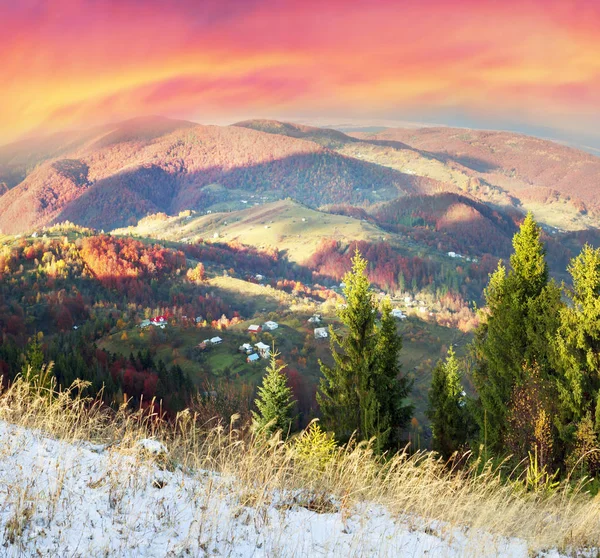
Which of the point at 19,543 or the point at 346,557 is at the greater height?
the point at 19,543

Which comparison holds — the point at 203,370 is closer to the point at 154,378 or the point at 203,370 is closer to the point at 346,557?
the point at 154,378

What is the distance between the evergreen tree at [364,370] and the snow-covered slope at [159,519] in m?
18.9

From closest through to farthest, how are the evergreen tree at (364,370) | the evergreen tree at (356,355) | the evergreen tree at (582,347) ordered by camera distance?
the evergreen tree at (582,347) < the evergreen tree at (364,370) < the evergreen tree at (356,355)

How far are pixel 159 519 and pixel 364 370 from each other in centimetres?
2082

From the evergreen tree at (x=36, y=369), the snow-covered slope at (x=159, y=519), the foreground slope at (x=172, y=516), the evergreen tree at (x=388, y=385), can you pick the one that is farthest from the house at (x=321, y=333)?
the snow-covered slope at (x=159, y=519)

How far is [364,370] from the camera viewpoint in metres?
26.2

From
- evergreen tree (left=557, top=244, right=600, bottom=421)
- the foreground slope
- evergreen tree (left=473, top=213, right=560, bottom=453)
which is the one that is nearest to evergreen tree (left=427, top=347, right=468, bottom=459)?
evergreen tree (left=473, top=213, right=560, bottom=453)

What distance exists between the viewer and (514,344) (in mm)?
24312

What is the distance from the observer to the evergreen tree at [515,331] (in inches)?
920

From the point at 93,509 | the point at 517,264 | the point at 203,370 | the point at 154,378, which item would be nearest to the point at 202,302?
the point at 203,370

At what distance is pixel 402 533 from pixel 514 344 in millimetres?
19885

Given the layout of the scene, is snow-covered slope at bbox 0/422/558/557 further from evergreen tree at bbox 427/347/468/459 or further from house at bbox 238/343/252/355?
house at bbox 238/343/252/355

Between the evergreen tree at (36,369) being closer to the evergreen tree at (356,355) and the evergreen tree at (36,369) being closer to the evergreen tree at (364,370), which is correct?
the evergreen tree at (356,355)

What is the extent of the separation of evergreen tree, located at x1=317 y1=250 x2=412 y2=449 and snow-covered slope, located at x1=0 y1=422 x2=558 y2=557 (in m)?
18.9
